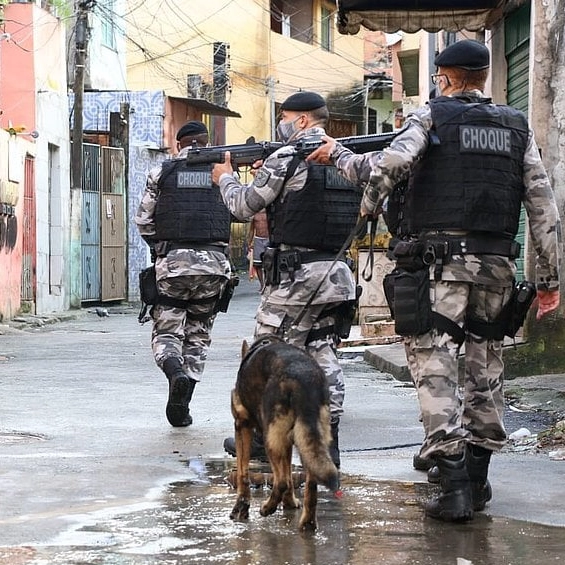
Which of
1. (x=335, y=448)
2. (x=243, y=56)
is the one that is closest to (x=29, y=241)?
(x=335, y=448)

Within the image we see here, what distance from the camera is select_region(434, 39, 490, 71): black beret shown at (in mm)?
5438

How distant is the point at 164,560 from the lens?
4.45 meters

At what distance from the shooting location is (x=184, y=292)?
8484 mm

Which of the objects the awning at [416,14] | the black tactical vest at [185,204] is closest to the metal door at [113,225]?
the awning at [416,14]

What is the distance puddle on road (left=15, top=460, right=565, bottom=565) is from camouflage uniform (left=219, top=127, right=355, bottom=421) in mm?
1008

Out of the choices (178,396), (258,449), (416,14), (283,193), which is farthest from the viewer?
(416,14)

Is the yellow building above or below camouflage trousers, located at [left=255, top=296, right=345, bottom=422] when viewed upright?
above

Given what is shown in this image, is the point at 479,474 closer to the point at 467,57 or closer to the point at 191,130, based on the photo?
the point at 467,57

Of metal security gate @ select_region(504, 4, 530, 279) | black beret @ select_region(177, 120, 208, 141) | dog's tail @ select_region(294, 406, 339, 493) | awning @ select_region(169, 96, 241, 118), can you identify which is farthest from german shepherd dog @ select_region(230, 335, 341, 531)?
awning @ select_region(169, 96, 241, 118)

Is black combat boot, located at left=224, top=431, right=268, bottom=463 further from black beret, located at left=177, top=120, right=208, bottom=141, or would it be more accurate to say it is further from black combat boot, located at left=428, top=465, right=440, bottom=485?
black beret, located at left=177, top=120, right=208, bottom=141

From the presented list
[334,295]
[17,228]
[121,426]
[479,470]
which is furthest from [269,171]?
[17,228]

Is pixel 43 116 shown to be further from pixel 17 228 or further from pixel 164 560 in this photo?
pixel 164 560

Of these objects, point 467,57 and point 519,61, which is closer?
point 467,57

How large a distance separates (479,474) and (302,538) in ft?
3.39
